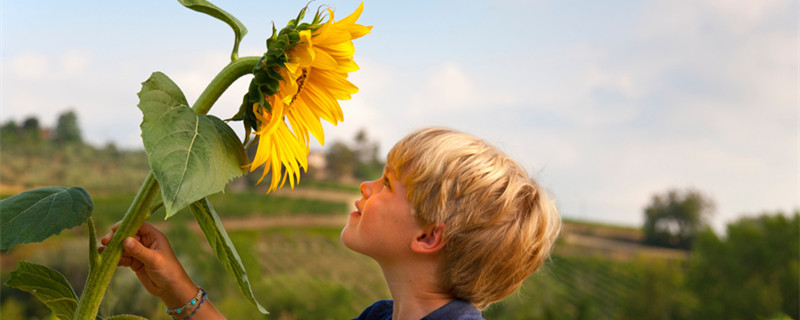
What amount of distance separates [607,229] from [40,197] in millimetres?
49233

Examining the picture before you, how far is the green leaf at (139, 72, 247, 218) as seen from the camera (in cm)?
58

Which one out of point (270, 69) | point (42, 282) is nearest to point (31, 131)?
point (42, 282)

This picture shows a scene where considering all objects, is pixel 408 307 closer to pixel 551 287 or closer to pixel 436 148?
pixel 436 148

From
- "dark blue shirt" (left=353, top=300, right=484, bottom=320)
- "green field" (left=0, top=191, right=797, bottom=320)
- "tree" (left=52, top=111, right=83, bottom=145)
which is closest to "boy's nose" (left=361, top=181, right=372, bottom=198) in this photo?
"dark blue shirt" (left=353, top=300, right=484, bottom=320)

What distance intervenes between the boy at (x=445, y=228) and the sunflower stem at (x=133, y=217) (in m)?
0.26

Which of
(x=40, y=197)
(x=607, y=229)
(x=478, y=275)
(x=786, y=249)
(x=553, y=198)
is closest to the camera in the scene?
(x=40, y=197)

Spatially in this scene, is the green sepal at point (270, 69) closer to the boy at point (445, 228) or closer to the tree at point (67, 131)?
the boy at point (445, 228)

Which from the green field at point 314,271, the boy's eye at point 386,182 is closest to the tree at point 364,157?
the green field at point 314,271

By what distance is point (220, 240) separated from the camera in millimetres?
722

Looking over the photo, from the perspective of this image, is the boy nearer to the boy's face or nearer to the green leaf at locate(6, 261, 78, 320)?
the boy's face

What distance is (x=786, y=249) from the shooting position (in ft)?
85.8

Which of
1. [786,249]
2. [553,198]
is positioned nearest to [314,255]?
[786,249]

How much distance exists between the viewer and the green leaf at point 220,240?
2.30 feet

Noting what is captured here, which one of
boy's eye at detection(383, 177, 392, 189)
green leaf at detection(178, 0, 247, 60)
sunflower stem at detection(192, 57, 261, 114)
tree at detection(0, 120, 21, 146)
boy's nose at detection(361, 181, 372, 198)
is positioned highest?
tree at detection(0, 120, 21, 146)
